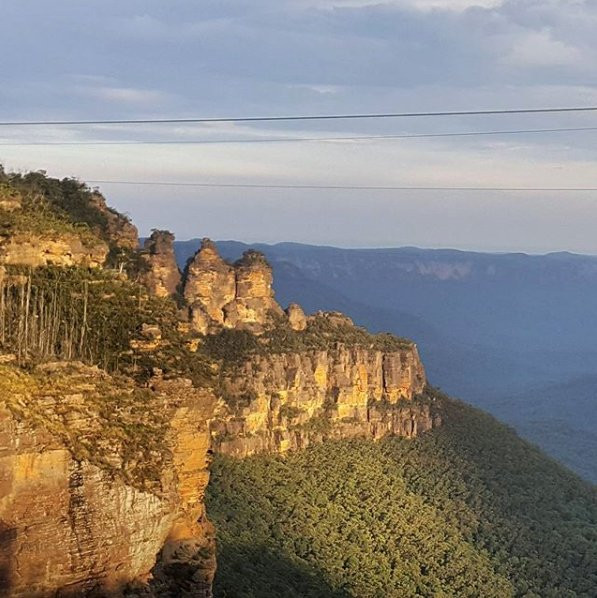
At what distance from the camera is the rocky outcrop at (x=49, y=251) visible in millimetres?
17531

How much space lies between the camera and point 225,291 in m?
46.0

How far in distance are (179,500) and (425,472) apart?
34565 millimetres

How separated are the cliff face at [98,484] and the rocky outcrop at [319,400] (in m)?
25.4

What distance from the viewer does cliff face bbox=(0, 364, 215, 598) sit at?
13.5 metres

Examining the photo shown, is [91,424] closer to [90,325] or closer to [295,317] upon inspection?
[90,325]

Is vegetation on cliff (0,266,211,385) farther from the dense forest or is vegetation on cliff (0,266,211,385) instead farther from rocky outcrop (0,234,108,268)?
the dense forest

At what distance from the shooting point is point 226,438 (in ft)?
139

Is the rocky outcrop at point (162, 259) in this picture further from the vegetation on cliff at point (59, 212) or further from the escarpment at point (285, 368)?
the vegetation on cliff at point (59, 212)

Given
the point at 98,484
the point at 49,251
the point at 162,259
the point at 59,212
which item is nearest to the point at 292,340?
the point at 162,259

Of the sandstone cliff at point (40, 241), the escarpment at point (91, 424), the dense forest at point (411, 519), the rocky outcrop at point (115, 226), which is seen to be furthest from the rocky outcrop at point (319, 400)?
the sandstone cliff at point (40, 241)

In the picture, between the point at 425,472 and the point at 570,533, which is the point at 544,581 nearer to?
the point at 570,533

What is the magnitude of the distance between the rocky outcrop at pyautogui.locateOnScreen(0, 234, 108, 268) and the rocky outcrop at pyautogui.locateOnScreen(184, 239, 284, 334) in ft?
83.8

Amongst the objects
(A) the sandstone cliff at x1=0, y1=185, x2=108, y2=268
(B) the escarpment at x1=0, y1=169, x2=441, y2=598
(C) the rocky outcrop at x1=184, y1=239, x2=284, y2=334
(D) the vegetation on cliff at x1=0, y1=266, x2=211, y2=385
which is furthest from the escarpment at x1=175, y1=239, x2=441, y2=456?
(D) the vegetation on cliff at x1=0, y1=266, x2=211, y2=385

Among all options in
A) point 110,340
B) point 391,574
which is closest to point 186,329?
point 110,340
